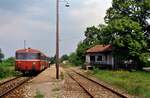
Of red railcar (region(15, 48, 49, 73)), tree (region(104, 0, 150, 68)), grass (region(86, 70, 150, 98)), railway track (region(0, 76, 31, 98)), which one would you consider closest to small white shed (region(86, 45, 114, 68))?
tree (region(104, 0, 150, 68))

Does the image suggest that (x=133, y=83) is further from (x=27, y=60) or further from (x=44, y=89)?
(x=27, y=60)

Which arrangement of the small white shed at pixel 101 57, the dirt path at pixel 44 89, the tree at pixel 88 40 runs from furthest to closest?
the tree at pixel 88 40 < the small white shed at pixel 101 57 < the dirt path at pixel 44 89

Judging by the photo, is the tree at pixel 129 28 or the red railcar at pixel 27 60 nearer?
the red railcar at pixel 27 60

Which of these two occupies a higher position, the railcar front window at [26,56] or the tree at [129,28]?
the tree at [129,28]

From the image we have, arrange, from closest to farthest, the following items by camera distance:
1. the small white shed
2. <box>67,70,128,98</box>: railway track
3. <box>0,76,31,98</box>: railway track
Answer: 1. <box>67,70,128,98</box>: railway track
2. <box>0,76,31,98</box>: railway track
3. the small white shed

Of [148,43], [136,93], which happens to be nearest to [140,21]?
[148,43]

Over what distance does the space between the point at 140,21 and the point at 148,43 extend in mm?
3120

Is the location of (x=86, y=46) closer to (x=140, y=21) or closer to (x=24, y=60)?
Result: (x=140, y=21)

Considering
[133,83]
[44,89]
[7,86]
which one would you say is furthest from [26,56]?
[44,89]

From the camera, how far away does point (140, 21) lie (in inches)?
2057

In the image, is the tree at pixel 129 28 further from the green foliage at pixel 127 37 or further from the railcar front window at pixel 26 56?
the railcar front window at pixel 26 56

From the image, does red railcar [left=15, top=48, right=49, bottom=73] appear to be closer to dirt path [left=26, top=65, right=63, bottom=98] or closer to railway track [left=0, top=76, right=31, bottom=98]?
railway track [left=0, top=76, right=31, bottom=98]

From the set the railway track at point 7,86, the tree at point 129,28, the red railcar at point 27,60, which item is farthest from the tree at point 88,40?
the railway track at point 7,86

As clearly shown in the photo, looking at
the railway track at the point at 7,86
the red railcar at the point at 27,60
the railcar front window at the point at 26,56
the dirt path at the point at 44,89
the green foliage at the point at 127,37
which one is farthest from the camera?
the green foliage at the point at 127,37
